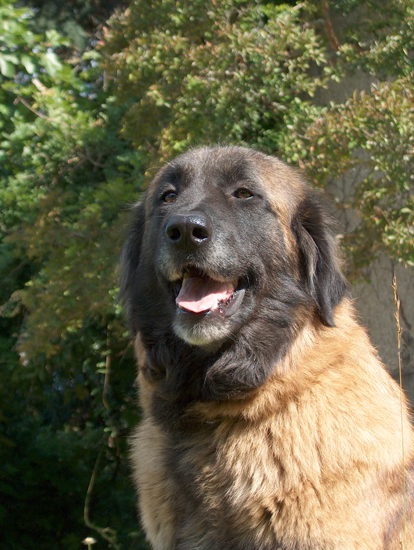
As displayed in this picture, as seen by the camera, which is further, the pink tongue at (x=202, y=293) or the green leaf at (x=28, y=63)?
the green leaf at (x=28, y=63)

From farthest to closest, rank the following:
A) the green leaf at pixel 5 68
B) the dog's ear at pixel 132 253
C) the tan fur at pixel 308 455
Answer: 1. the green leaf at pixel 5 68
2. the dog's ear at pixel 132 253
3. the tan fur at pixel 308 455

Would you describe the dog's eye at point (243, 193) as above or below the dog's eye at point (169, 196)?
above

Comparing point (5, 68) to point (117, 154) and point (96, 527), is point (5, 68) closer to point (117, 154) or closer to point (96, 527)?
point (117, 154)

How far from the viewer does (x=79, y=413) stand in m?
6.86

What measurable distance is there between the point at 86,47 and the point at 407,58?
15.6 ft

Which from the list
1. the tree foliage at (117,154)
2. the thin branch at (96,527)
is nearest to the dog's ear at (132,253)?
the tree foliage at (117,154)

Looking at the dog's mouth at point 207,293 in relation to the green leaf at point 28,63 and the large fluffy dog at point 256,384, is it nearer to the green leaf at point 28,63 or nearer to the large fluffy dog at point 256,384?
the large fluffy dog at point 256,384

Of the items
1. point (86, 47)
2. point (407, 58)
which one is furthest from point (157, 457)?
point (86, 47)

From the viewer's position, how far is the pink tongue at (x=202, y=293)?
9.12 feet

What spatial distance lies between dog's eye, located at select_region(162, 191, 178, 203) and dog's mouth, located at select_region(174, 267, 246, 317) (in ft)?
1.52

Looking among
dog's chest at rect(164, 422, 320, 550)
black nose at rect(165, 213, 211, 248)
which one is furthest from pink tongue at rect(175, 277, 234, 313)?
dog's chest at rect(164, 422, 320, 550)

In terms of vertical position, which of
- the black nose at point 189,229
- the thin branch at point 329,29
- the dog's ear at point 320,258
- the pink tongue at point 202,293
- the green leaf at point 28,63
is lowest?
the pink tongue at point 202,293

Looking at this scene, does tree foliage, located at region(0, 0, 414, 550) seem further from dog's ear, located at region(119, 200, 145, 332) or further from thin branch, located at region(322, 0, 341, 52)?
dog's ear, located at region(119, 200, 145, 332)

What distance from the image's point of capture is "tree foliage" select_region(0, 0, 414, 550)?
4520 mm
